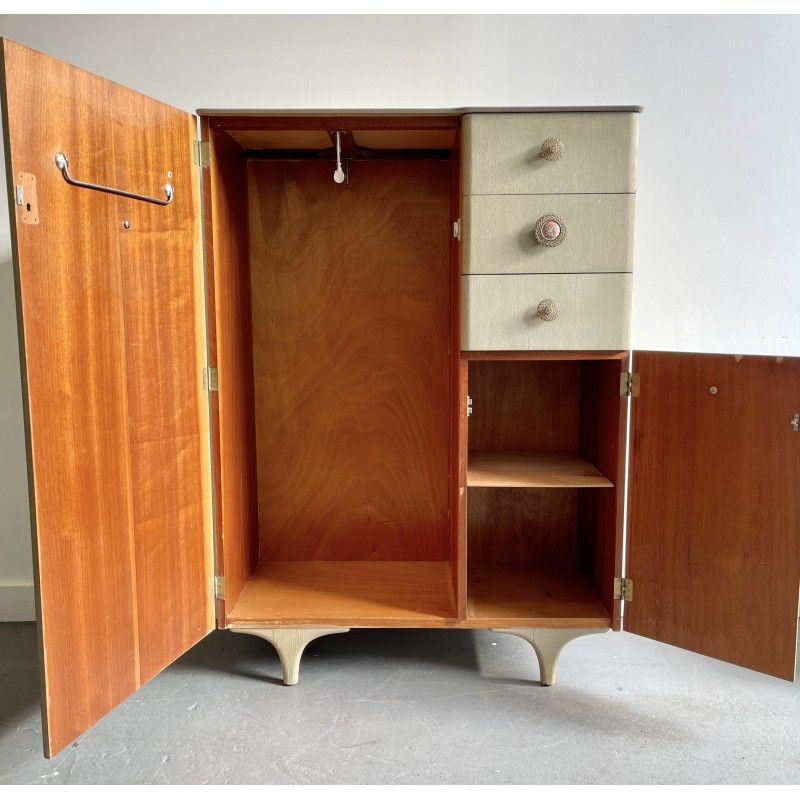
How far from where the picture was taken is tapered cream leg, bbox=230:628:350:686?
1967 mm

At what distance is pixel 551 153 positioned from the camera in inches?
67.7

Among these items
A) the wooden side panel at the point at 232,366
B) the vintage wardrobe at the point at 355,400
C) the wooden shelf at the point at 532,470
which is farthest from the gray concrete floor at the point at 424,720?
the wooden shelf at the point at 532,470

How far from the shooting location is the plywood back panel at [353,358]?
226 centimetres

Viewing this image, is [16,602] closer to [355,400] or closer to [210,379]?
[210,379]

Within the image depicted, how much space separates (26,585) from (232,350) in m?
1.28

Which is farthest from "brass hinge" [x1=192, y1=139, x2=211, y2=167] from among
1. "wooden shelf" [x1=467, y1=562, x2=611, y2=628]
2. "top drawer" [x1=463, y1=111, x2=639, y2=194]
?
"wooden shelf" [x1=467, y1=562, x2=611, y2=628]

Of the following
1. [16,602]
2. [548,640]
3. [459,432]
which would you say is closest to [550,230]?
[459,432]

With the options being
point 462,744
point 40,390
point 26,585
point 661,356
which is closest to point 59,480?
point 40,390

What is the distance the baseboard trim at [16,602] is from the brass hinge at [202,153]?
1.69 metres

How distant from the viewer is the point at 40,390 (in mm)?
1377

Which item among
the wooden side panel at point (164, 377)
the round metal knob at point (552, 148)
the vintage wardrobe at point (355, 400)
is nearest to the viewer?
the vintage wardrobe at point (355, 400)

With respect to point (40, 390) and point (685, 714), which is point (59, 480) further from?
point (685, 714)

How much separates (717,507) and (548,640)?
0.62 metres

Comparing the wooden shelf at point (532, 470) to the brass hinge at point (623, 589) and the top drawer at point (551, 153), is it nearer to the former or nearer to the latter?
the brass hinge at point (623, 589)
